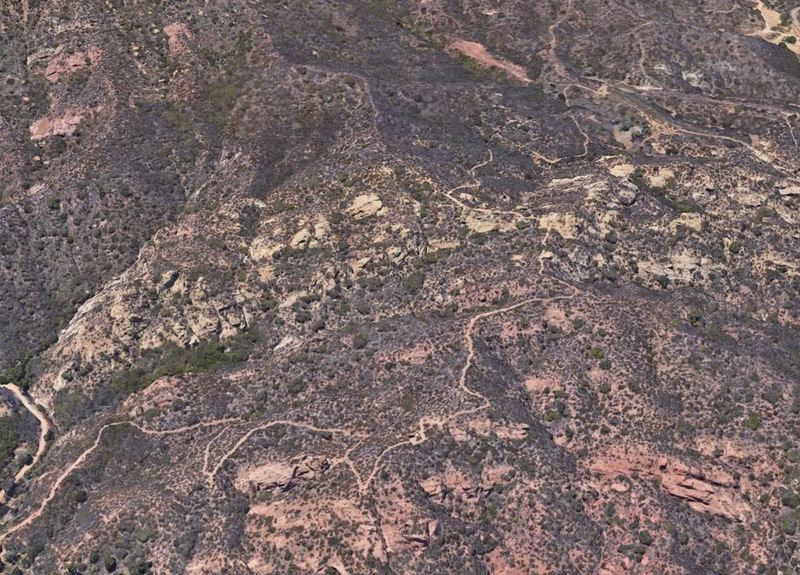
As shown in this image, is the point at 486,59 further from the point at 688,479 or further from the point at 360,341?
the point at 688,479

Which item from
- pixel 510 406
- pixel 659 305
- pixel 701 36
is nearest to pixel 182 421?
pixel 510 406

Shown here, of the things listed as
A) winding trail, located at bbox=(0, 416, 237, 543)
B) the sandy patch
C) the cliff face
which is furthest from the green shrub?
the sandy patch

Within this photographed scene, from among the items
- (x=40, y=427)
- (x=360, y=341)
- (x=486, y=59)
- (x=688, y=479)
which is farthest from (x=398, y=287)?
(x=486, y=59)

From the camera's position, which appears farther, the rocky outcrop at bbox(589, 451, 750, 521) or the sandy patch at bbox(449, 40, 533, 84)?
the sandy patch at bbox(449, 40, 533, 84)

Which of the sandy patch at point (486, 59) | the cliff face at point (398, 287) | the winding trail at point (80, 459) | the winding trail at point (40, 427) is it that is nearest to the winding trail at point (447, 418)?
the cliff face at point (398, 287)

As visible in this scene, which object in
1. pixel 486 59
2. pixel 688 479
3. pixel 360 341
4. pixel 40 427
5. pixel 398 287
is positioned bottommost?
pixel 688 479

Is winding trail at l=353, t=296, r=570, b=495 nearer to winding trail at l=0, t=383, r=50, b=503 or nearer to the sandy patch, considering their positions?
winding trail at l=0, t=383, r=50, b=503

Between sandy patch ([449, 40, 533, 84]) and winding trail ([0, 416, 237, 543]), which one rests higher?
sandy patch ([449, 40, 533, 84])

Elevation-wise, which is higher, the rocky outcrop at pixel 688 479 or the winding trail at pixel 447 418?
the winding trail at pixel 447 418

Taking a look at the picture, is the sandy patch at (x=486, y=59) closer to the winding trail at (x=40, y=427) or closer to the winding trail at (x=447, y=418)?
the winding trail at (x=447, y=418)
